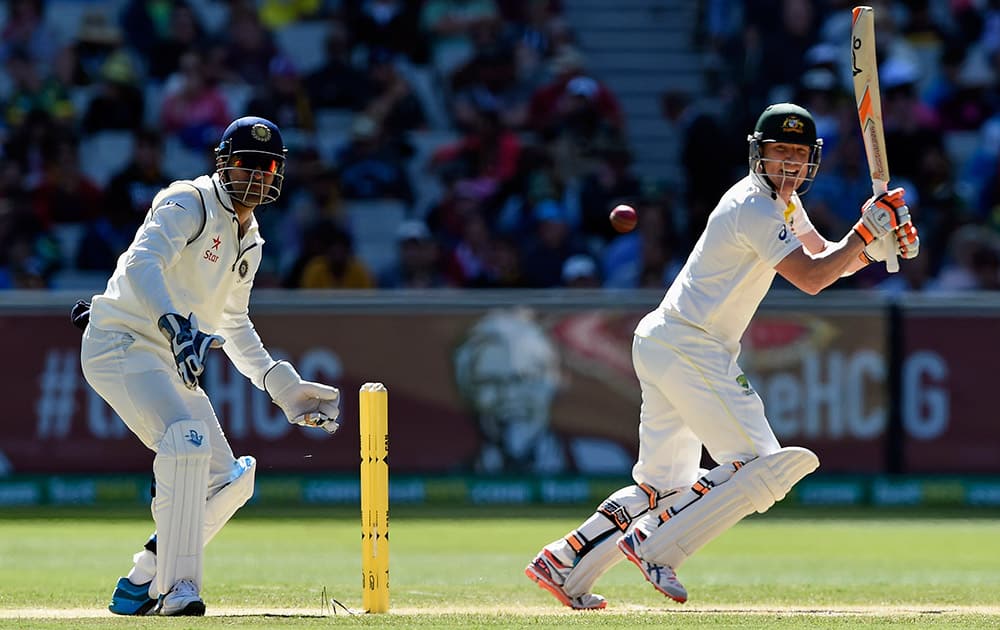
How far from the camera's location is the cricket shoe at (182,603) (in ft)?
21.7

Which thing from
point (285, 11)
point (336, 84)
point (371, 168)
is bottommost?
point (371, 168)

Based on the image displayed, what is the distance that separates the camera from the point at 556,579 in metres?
7.43

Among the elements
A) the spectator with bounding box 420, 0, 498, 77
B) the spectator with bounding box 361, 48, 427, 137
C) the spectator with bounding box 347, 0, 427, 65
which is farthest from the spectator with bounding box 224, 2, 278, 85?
the spectator with bounding box 420, 0, 498, 77

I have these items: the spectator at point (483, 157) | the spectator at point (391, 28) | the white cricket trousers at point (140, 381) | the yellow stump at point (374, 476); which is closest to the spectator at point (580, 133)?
the spectator at point (483, 157)

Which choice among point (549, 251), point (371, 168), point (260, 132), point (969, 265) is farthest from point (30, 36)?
point (260, 132)

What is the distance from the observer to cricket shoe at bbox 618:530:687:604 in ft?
23.3

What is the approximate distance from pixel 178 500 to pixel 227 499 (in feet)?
1.61

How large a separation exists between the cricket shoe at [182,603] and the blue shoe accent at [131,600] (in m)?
0.21

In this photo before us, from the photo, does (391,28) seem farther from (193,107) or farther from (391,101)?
(193,107)

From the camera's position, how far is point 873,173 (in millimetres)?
7488

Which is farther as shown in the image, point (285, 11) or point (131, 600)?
point (285, 11)

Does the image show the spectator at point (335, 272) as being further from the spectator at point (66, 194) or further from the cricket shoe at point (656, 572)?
the cricket shoe at point (656, 572)

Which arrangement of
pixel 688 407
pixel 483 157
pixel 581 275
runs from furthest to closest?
pixel 483 157, pixel 581 275, pixel 688 407

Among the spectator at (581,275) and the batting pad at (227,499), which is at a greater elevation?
the spectator at (581,275)
